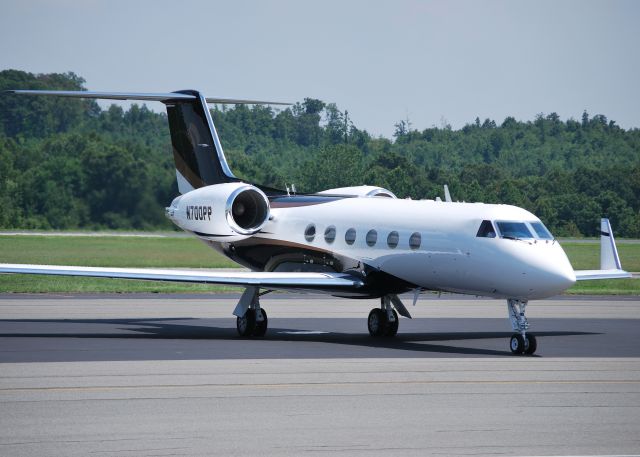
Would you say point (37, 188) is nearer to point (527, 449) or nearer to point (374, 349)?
point (374, 349)

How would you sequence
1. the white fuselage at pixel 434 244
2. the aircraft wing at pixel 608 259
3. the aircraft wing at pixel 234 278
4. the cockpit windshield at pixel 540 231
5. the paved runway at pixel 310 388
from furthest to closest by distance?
1. the aircraft wing at pixel 608 259
2. the aircraft wing at pixel 234 278
3. the cockpit windshield at pixel 540 231
4. the white fuselage at pixel 434 244
5. the paved runway at pixel 310 388

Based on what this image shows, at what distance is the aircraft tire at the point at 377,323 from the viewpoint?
25.1 meters

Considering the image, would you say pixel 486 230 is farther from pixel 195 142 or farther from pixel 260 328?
pixel 195 142

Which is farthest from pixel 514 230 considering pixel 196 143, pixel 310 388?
pixel 196 143

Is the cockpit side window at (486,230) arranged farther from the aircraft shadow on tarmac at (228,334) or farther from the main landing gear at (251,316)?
the main landing gear at (251,316)

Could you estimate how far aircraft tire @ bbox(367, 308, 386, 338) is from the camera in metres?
25.1

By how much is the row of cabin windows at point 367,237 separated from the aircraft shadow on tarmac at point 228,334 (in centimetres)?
192

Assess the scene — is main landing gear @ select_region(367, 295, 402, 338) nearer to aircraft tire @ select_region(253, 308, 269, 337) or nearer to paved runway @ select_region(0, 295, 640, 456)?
paved runway @ select_region(0, 295, 640, 456)

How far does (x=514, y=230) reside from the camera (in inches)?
868

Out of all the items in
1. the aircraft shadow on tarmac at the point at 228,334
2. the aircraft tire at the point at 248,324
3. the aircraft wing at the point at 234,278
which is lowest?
the aircraft shadow on tarmac at the point at 228,334

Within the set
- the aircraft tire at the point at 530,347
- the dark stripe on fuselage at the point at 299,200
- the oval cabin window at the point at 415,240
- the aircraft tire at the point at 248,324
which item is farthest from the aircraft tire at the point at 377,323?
the aircraft tire at the point at 530,347

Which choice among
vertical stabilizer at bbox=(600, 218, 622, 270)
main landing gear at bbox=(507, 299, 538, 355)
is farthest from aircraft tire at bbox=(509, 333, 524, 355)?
vertical stabilizer at bbox=(600, 218, 622, 270)

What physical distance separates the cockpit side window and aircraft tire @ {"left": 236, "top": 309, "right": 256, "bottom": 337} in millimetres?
5009

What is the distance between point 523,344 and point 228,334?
6762 millimetres
